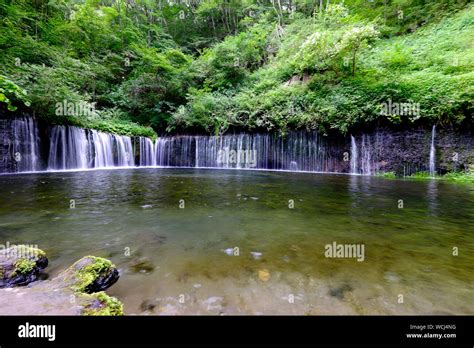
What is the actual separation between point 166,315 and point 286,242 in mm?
1905

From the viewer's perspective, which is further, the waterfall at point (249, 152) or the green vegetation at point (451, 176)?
the waterfall at point (249, 152)

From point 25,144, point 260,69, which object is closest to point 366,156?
point 260,69

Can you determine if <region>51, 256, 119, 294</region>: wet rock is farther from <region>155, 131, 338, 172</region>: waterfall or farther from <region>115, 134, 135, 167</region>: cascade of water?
<region>115, 134, 135, 167</region>: cascade of water

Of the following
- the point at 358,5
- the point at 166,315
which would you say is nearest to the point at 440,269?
the point at 166,315

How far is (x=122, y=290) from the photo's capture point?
2176 millimetres

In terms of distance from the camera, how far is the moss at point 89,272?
2105 mm

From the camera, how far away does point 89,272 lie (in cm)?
222

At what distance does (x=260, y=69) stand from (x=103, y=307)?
76.3 ft

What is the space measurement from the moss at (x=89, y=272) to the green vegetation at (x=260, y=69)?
9.46m

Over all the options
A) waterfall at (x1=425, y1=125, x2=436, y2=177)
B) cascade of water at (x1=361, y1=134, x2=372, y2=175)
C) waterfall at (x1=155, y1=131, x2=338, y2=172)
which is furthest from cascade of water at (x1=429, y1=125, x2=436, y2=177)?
waterfall at (x1=155, y1=131, x2=338, y2=172)

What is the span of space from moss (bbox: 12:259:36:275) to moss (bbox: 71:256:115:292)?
445 millimetres

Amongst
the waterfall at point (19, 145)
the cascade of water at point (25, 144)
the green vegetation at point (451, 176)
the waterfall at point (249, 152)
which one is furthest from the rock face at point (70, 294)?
the waterfall at point (249, 152)

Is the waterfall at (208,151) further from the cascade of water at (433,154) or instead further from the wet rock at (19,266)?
the wet rock at (19,266)
